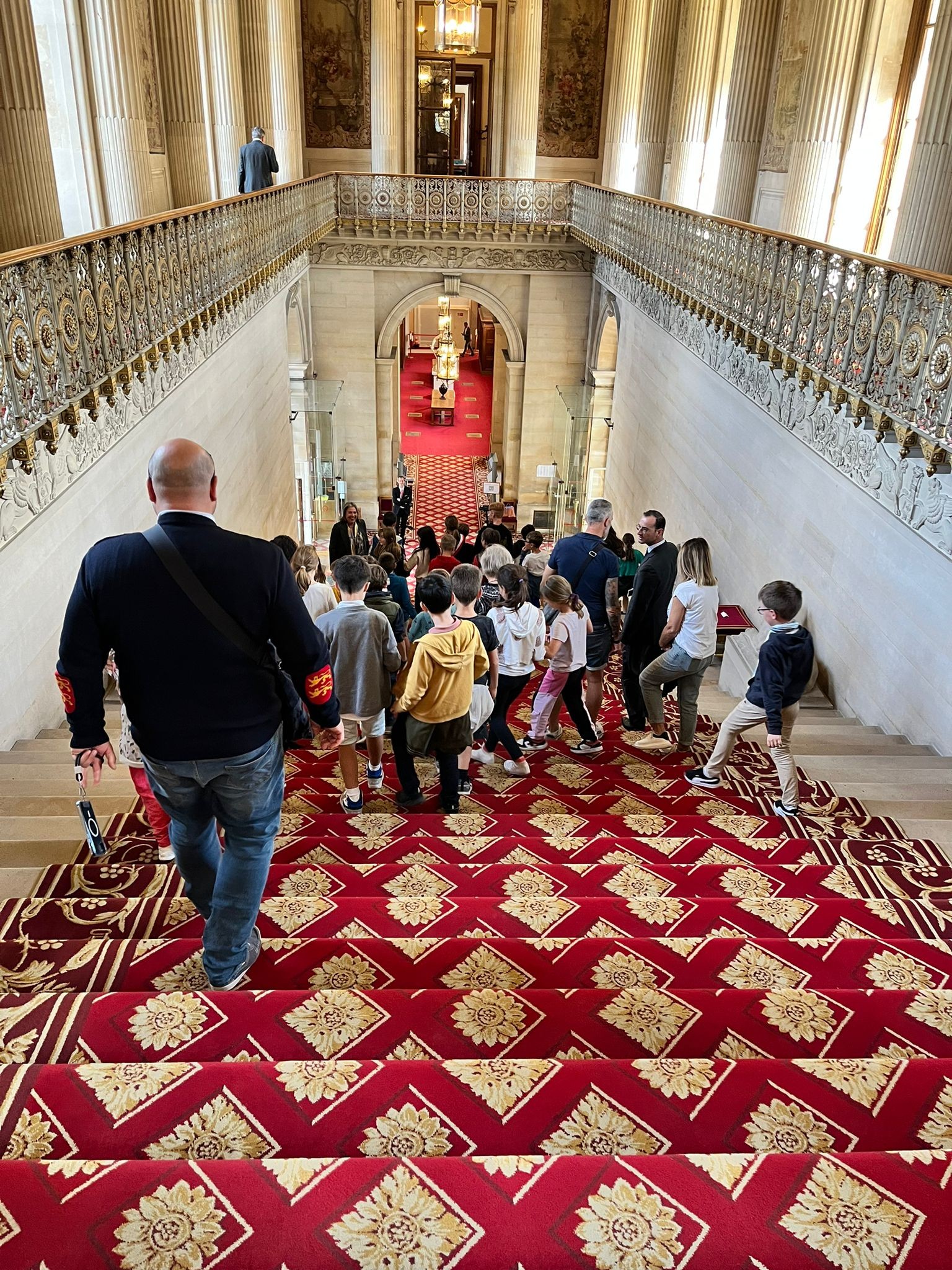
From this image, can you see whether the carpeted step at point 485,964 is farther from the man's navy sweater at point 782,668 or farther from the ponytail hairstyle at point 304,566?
the ponytail hairstyle at point 304,566

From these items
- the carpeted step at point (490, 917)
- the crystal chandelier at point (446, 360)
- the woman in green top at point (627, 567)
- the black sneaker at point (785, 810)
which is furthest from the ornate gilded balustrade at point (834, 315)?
the crystal chandelier at point (446, 360)

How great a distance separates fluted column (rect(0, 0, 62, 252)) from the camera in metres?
5.62

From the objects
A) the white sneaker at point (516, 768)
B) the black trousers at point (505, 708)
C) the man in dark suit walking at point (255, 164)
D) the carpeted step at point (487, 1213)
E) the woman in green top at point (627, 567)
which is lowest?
the woman in green top at point (627, 567)

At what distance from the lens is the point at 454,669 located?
4258mm

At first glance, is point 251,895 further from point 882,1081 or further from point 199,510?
point 882,1081

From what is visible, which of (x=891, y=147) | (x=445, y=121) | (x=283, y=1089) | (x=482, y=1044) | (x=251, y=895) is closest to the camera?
(x=283, y=1089)

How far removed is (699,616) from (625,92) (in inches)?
651

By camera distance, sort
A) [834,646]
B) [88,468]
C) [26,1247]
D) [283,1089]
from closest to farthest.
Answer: [26,1247] < [283,1089] < [88,468] < [834,646]

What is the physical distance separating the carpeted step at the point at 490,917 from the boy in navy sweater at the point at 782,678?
1157 millimetres

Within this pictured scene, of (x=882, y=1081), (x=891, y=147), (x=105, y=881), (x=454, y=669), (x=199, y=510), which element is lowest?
(x=105, y=881)

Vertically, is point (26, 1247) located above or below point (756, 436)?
above

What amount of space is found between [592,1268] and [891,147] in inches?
409

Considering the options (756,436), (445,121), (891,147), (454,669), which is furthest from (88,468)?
(445,121)

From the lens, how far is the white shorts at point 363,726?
180 inches
